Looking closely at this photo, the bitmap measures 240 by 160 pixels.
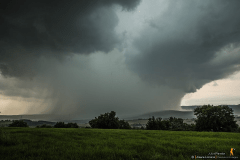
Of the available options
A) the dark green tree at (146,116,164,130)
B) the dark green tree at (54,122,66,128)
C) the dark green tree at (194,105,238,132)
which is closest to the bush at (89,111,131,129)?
the dark green tree at (146,116,164,130)

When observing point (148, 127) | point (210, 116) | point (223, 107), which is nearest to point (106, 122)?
→ point (148, 127)

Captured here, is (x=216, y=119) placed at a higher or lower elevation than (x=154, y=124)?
higher

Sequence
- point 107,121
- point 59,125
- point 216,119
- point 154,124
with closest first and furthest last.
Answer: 1. point 216,119
2. point 154,124
3. point 107,121
4. point 59,125

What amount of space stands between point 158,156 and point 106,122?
5068cm

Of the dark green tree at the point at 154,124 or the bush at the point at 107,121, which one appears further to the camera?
the bush at the point at 107,121

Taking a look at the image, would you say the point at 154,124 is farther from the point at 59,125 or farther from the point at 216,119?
the point at 59,125

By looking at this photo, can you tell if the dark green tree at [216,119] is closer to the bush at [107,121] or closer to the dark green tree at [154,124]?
the dark green tree at [154,124]

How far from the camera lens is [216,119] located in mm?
37281

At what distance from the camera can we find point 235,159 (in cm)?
627

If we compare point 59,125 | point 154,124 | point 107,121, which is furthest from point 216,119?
point 59,125

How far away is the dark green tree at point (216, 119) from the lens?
36969mm

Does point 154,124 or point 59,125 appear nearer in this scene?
point 154,124

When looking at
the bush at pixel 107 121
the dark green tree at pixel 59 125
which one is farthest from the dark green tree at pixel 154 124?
the dark green tree at pixel 59 125

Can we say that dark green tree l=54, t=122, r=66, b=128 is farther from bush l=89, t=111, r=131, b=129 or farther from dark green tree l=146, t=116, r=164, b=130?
dark green tree l=146, t=116, r=164, b=130
